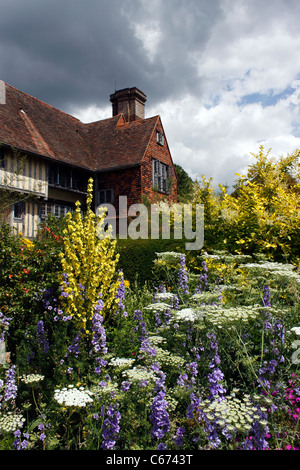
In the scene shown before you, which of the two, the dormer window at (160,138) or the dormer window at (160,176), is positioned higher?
the dormer window at (160,138)

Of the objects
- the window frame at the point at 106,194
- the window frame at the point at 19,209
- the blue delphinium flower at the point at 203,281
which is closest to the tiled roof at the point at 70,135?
the window frame at the point at 106,194

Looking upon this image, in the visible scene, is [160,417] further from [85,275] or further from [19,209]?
[19,209]

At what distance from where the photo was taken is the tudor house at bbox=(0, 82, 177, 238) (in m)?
14.3

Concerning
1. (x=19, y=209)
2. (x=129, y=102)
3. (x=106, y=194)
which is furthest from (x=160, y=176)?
(x=19, y=209)

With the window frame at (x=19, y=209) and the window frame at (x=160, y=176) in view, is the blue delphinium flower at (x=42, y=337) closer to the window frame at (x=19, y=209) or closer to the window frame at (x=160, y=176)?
the window frame at (x=19, y=209)

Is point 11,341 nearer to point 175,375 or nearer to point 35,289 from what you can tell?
point 35,289

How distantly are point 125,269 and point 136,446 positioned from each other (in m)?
5.14

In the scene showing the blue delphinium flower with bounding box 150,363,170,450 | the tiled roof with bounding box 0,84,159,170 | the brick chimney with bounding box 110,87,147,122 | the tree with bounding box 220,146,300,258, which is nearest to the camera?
the blue delphinium flower with bounding box 150,363,170,450

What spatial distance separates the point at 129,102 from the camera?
856 inches

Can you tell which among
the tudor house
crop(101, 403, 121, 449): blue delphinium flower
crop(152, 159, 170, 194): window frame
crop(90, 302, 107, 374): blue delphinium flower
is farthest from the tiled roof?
crop(101, 403, 121, 449): blue delphinium flower

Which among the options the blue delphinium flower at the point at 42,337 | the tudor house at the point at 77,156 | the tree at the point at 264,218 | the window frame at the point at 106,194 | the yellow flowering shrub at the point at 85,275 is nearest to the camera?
the blue delphinium flower at the point at 42,337

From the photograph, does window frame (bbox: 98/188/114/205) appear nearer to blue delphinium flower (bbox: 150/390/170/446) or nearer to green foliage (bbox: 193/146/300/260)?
green foliage (bbox: 193/146/300/260)

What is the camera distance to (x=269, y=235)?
5398 mm

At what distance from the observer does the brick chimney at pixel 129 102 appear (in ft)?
70.8
